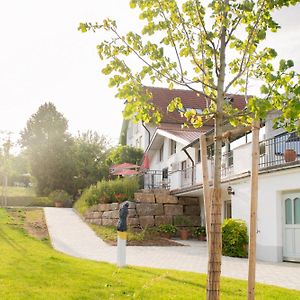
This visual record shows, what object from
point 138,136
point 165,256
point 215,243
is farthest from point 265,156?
point 138,136

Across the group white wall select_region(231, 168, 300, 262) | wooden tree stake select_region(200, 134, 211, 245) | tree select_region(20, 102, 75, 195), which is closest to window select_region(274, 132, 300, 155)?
white wall select_region(231, 168, 300, 262)

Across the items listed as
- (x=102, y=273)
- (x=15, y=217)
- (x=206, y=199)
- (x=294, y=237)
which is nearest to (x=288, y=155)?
(x=294, y=237)

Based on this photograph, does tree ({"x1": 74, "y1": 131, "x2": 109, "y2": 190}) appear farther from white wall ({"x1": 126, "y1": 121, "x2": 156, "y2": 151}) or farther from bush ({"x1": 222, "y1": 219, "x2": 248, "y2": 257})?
bush ({"x1": 222, "y1": 219, "x2": 248, "y2": 257})

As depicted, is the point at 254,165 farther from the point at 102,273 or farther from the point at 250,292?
the point at 102,273

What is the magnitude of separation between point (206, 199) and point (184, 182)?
20379mm

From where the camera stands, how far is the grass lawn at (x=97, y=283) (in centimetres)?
778

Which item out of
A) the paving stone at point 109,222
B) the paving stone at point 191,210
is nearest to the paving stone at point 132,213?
the paving stone at point 109,222

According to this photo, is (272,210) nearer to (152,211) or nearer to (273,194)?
(273,194)

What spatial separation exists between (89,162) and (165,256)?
89.5 ft

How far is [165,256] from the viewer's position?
51.7 ft

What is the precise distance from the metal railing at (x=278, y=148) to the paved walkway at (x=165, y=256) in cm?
333

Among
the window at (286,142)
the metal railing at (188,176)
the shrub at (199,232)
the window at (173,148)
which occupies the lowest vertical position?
the shrub at (199,232)

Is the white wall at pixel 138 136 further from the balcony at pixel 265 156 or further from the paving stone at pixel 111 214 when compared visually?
the balcony at pixel 265 156

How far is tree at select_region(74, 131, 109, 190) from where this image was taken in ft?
135
